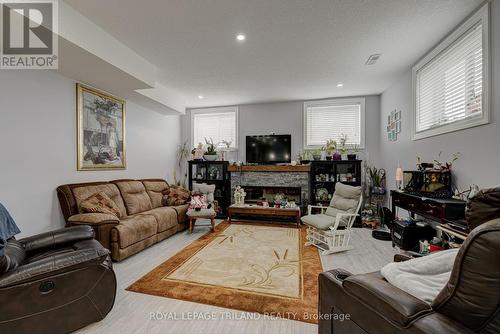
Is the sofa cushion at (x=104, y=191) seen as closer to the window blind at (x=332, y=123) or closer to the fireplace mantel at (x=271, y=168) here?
the fireplace mantel at (x=271, y=168)

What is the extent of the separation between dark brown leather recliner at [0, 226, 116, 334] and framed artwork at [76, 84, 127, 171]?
185 centimetres

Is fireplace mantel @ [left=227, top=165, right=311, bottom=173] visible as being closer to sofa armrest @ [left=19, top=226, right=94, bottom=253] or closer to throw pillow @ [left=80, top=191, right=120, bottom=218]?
throw pillow @ [left=80, top=191, right=120, bottom=218]

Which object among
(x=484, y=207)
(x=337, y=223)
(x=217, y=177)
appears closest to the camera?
(x=484, y=207)

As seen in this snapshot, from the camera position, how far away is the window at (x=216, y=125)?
593cm

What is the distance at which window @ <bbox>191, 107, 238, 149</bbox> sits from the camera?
593cm

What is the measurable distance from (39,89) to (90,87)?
2.49 ft

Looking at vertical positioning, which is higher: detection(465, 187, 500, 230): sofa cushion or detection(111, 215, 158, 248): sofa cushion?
detection(465, 187, 500, 230): sofa cushion

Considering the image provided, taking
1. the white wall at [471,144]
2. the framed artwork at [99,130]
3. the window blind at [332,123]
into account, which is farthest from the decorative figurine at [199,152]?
the white wall at [471,144]

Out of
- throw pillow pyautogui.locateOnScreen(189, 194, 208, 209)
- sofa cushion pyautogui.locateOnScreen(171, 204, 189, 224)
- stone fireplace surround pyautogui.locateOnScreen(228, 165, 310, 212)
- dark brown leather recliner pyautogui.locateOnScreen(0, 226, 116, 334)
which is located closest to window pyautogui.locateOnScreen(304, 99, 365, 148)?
stone fireplace surround pyautogui.locateOnScreen(228, 165, 310, 212)

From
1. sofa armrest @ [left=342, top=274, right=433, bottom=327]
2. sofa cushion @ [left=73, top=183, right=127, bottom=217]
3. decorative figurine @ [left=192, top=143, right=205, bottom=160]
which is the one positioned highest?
decorative figurine @ [left=192, top=143, right=205, bottom=160]

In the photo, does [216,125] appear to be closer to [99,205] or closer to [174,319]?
[99,205]

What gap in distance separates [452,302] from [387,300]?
0.22 meters

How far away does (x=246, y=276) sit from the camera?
2551 millimetres

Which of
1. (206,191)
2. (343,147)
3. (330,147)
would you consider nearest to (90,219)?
(206,191)
